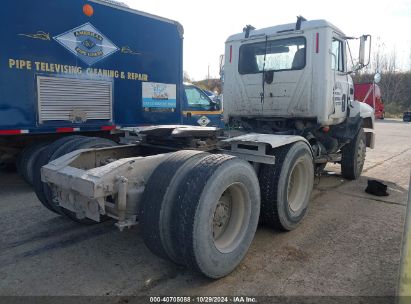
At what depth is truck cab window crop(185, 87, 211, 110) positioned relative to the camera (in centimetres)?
861

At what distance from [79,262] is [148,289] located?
87cm

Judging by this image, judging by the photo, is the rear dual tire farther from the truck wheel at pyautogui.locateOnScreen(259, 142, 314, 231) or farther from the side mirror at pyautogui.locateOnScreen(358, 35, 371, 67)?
the side mirror at pyautogui.locateOnScreen(358, 35, 371, 67)

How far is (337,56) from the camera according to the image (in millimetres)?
6035

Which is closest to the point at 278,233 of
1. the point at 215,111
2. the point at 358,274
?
the point at 358,274

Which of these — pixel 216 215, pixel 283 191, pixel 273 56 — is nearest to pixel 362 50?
pixel 273 56

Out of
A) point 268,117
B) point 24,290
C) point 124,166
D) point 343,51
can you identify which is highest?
point 343,51

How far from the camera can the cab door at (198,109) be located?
8445mm

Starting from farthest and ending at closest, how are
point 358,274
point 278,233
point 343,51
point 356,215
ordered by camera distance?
point 343,51, point 356,215, point 278,233, point 358,274

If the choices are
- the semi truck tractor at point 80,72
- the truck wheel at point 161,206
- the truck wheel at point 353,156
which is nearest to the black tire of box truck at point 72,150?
the semi truck tractor at point 80,72

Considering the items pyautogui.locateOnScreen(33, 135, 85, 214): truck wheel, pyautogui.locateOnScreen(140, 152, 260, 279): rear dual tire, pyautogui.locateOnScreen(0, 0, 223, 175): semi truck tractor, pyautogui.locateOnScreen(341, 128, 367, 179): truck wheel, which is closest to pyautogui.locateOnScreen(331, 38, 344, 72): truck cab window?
pyautogui.locateOnScreen(341, 128, 367, 179): truck wheel

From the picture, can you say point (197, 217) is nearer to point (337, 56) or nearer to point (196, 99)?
point (337, 56)

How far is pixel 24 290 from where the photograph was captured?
303cm

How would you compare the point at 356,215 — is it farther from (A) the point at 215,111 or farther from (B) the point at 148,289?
(A) the point at 215,111

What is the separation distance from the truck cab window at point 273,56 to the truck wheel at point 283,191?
5.79 feet
